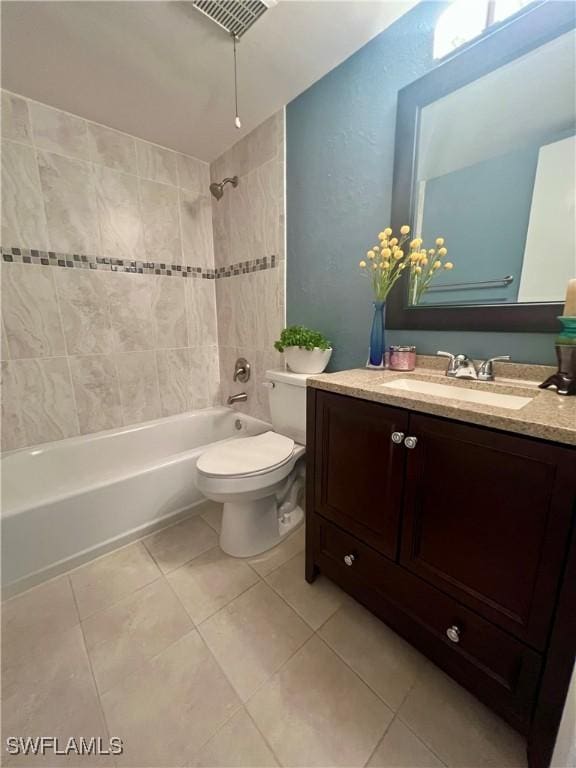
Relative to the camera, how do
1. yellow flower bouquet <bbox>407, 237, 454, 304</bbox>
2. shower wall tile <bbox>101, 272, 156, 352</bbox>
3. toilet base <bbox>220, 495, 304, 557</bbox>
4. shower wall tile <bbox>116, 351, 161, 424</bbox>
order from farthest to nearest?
shower wall tile <bbox>116, 351, 161, 424</bbox> → shower wall tile <bbox>101, 272, 156, 352</bbox> → toilet base <bbox>220, 495, 304, 557</bbox> → yellow flower bouquet <bbox>407, 237, 454, 304</bbox>

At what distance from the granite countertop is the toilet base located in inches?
28.8

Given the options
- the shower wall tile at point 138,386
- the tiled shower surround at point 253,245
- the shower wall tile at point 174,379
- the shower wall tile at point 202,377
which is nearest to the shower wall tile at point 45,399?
the shower wall tile at point 138,386

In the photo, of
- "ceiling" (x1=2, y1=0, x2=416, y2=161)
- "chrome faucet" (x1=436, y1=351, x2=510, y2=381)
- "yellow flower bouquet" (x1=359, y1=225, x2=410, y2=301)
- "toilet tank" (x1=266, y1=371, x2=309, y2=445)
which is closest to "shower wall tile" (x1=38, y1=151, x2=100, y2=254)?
"ceiling" (x1=2, y1=0, x2=416, y2=161)

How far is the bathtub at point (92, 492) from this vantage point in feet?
3.89

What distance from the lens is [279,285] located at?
1.70 metres

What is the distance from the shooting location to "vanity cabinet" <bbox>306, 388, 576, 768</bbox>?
0.59 m

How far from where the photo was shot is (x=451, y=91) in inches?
39.5

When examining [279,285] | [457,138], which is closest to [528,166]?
[457,138]

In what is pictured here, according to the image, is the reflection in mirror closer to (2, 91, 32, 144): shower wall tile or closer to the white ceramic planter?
the white ceramic planter

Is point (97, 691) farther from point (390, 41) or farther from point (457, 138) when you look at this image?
point (390, 41)

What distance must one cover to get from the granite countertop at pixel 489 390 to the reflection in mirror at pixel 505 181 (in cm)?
24

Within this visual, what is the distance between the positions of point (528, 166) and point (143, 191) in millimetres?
1925

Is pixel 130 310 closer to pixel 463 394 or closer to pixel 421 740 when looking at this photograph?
pixel 463 394

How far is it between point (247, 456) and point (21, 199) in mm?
1687
